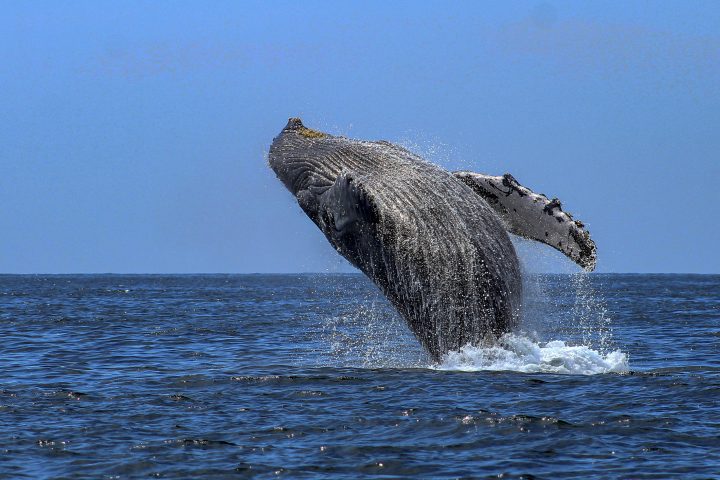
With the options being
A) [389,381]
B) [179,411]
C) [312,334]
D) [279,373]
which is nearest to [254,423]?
[179,411]

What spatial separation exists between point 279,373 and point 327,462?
6.37 m

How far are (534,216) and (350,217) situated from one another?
3.22 metres

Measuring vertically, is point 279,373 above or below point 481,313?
below

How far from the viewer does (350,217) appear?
13.3m

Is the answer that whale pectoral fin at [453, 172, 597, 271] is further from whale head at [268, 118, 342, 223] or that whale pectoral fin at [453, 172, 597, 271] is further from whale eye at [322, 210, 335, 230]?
whale eye at [322, 210, 335, 230]

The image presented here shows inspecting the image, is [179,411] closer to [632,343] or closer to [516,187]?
[516,187]

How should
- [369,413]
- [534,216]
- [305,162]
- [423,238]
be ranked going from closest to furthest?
[369,413] < [423,238] < [305,162] < [534,216]

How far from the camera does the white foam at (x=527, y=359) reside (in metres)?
14.7

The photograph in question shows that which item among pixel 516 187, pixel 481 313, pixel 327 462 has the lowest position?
pixel 327 462

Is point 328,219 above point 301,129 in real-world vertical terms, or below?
below

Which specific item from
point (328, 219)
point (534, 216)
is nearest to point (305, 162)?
point (328, 219)

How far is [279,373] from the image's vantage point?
646 inches

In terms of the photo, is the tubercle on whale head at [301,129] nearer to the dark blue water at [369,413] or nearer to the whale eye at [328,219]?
the whale eye at [328,219]

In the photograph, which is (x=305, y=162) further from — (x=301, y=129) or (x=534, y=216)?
(x=534, y=216)
